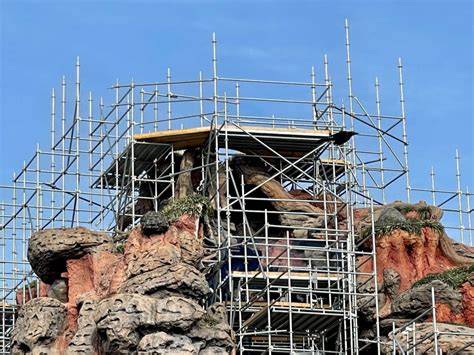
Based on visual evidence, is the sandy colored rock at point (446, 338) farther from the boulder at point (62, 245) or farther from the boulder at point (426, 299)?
the boulder at point (62, 245)

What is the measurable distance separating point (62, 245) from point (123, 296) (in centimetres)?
371

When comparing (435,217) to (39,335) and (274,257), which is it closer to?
(274,257)

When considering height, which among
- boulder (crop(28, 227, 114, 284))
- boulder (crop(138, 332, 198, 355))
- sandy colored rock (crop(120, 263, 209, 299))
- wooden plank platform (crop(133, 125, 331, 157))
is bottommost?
boulder (crop(138, 332, 198, 355))

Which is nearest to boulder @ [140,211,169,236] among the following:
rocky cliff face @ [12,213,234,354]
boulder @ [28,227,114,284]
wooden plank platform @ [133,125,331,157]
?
rocky cliff face @ [12,213,234,354]

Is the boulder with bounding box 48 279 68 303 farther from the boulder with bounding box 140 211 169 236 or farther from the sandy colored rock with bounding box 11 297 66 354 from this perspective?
the boulder with bounding box 140 211 169 236

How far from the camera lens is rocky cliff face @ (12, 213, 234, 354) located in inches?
1547

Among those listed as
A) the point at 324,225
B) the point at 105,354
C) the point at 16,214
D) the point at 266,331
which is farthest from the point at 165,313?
the point at 16,214

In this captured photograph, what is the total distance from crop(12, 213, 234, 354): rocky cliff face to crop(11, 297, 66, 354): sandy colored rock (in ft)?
0.08

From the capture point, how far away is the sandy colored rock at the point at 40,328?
41.2m

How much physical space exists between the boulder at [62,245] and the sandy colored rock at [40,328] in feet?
4.80

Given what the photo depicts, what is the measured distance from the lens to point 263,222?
1860 inches

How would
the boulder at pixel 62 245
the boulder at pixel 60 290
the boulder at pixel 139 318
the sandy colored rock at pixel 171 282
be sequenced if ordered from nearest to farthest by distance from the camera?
the boulder at pixel 139 318 → the sandy colored rock at pixel 171 282 → the boulder at pixel 62 245 → the boulder at pixel 60 290

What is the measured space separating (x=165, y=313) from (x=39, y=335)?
3617 mm

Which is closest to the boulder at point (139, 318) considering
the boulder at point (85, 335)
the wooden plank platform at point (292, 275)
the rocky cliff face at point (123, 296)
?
the rocky cliff face at point (123, 296)
